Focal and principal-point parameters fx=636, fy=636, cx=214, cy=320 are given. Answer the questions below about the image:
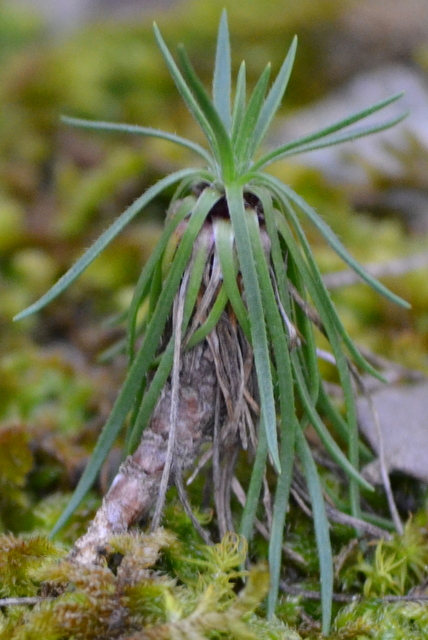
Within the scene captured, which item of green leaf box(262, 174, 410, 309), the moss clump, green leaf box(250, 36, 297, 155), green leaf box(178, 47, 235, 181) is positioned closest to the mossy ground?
the moss clump

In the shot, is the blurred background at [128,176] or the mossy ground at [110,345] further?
the blurred background at [128,176]

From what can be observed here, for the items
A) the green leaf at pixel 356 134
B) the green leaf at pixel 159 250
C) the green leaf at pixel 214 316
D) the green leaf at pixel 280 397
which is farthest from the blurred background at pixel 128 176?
the green leaf at pixel 356 134

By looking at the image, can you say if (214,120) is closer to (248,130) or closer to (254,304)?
(248,130)

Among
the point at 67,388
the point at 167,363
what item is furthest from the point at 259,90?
the point at 67,388

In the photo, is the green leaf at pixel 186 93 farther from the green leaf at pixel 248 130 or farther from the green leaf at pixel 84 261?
the green leaf at pixel 84 261

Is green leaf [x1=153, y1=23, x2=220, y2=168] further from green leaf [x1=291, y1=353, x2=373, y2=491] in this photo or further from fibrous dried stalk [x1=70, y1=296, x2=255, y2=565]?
green leaf [x1=291, y1=353, x2=373, y2=491]

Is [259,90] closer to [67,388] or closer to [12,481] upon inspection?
[12,481]
